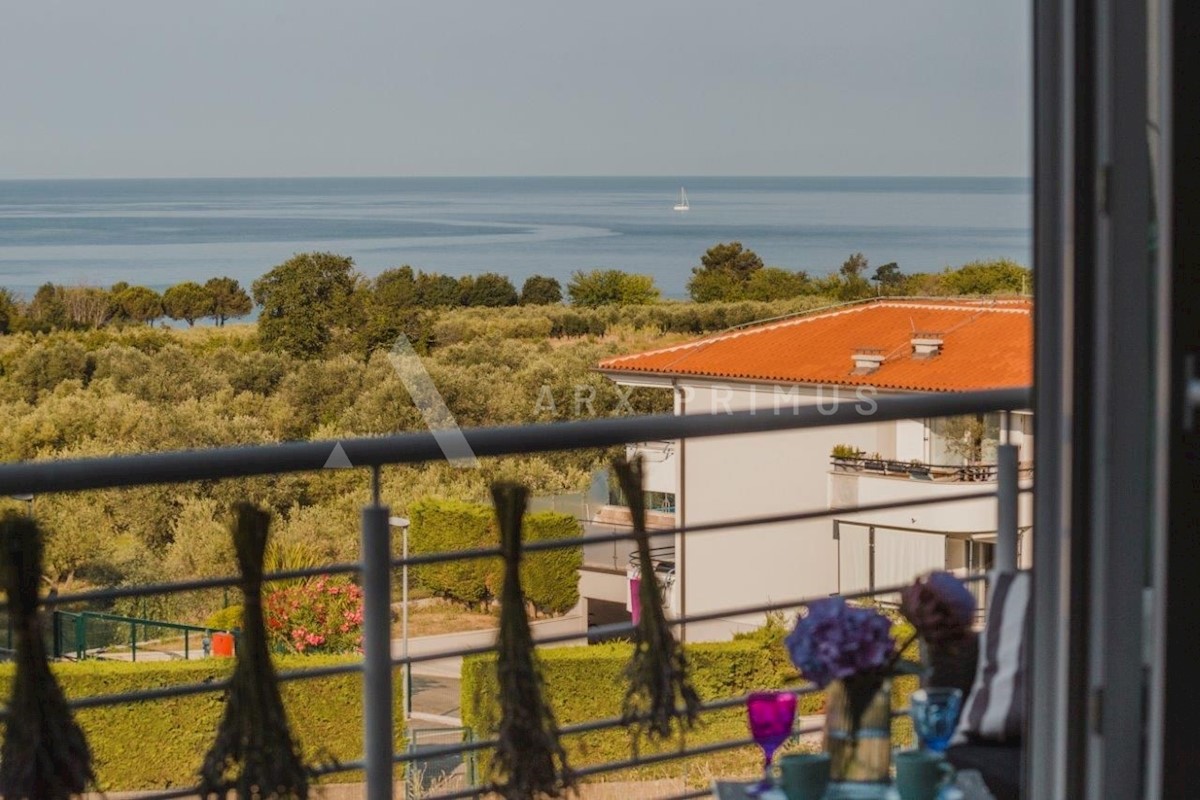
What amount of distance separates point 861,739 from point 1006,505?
765 mm

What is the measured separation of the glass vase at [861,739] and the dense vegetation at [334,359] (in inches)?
646

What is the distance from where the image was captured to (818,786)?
1244mm

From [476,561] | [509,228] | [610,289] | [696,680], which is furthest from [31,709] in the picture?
[509,228]

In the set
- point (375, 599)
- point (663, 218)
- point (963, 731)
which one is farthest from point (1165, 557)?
point (663, 218)

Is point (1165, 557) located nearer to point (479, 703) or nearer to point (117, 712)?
point (479, 703)

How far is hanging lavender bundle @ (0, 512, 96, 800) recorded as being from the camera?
1.34 metres

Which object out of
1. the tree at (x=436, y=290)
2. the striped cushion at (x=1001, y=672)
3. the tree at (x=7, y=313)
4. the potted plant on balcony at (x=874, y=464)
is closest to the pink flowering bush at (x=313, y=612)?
the potted plant on balcony at (x=874, y=464)

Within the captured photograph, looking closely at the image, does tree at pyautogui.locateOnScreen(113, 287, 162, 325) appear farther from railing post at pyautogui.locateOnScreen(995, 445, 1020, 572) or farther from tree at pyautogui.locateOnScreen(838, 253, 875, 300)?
railing post at pyautogui.locateOnScreen(995, 445, 1020, 572)

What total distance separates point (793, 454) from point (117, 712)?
813 cm

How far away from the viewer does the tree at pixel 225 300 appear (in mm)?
20250

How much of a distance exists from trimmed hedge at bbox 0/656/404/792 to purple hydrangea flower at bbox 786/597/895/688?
9.33 metres

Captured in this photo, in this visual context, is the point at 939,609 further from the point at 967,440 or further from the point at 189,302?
the point at 189,302

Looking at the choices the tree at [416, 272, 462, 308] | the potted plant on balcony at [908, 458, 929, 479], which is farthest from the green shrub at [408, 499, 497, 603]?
the potted plant on balcony at [908, 458, 929, 479]

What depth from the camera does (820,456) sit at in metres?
15.8
